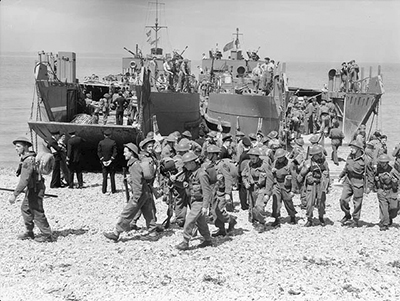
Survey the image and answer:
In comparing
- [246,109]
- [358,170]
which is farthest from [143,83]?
[358,170]

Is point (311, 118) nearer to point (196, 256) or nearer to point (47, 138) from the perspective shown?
point (47, 138)

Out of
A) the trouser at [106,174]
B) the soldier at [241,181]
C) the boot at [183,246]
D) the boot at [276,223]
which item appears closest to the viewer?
the boot at [183,246]

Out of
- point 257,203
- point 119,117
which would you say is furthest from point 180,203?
point 119,117

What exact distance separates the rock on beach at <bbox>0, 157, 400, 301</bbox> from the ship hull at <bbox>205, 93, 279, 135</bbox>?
8691 millimetres

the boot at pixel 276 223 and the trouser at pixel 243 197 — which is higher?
the trouser at pixel 243 197

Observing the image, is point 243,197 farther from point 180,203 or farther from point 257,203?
point 180,203

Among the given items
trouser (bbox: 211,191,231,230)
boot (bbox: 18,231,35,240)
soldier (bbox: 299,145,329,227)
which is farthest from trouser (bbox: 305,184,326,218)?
→ boot (bbox: 18,231,35,240)

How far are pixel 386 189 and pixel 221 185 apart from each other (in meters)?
2.64

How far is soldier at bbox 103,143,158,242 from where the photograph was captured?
7945mm

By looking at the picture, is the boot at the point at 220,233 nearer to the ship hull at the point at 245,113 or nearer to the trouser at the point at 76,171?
the trouser at the point at 76,171

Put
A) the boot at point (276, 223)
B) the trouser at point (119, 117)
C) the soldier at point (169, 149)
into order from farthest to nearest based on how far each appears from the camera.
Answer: the trouser at point (119, 117), the soldier at point (169, 149), the boot at point (276, 223)

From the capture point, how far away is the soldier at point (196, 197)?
7562 mm

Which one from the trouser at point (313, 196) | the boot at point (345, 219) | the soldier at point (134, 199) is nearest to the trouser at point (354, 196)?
the boot at point (345, 219)

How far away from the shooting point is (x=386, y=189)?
29.1ft
